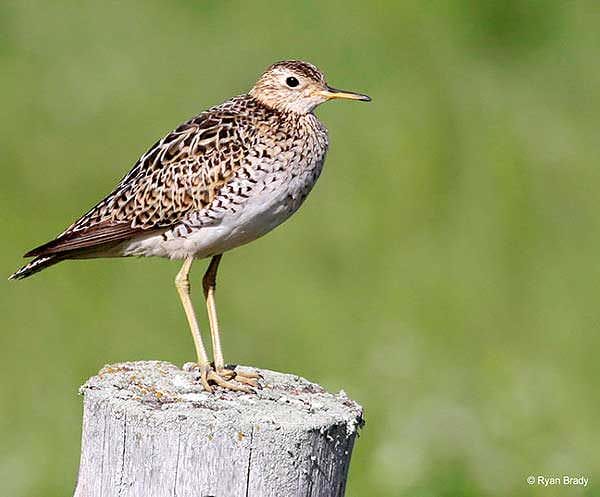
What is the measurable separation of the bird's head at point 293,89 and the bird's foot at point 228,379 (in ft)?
5.93

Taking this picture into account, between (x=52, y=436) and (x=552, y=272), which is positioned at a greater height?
(x=552, y=272)

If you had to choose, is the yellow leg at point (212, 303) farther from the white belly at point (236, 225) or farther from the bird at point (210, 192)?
the white belly at point (236, 225)

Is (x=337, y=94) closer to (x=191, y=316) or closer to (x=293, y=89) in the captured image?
(x=293, y=89)

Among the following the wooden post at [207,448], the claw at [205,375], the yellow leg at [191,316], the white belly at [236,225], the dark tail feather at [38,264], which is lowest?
the wooden post at [207,448]

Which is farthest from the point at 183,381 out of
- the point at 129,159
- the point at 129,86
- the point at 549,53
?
the point at 549,53

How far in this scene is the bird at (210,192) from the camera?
830 cm

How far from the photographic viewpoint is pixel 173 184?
8469 mm

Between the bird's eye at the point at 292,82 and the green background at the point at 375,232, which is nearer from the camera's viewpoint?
the bird's eye at the point at 292,82

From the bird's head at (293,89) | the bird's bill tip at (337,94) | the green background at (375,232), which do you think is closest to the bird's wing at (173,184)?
the bird's head at (293,89)

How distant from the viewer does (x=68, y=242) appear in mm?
8375

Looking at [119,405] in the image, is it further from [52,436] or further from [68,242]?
[52,436]

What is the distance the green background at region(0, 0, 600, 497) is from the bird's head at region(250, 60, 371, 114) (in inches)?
154

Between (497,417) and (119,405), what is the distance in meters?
6.53

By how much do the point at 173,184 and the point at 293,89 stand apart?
104cm
